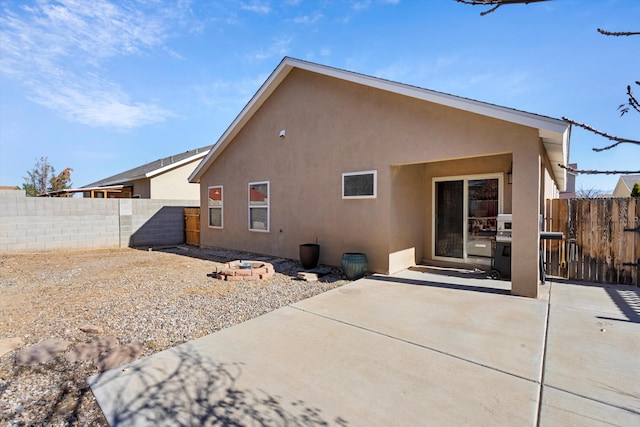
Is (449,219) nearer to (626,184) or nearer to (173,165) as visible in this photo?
(173,165)

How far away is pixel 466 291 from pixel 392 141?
143 inches

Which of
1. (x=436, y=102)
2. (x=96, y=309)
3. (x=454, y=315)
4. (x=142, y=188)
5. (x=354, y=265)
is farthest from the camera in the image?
(x=142, y=188)

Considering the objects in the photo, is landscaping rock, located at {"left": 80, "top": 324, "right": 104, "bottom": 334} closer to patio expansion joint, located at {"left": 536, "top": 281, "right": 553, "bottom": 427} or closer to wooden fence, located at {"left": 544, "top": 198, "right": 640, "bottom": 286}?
patio expansion joint, located at {"left": 536, "top": 281, "right": 553, "bottom": 427}

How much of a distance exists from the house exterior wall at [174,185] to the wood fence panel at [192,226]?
133 inches

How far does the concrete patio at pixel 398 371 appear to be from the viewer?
2.50m

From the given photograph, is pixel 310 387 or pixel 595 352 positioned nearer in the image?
pixel 310 387

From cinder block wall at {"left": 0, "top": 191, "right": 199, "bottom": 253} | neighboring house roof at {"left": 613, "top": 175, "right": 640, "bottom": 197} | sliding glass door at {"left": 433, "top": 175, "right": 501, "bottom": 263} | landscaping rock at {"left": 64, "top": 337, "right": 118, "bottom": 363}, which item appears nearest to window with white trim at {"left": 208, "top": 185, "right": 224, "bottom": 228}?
cinder block wall at {"left": 0, "top": 191, "right": 199, "bottom": 253}

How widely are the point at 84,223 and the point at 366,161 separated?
480 inches

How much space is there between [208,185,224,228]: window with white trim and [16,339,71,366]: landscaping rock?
872 cm

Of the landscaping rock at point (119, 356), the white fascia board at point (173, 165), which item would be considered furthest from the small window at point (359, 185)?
the white fascia board at point (173, 165)

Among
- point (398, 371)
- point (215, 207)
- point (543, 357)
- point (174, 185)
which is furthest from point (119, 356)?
point (174, 185)

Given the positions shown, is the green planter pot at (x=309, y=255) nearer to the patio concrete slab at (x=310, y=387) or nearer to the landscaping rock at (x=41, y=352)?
the patio concrete slab at (x=310, y=387)

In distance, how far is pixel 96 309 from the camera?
17.0 ft

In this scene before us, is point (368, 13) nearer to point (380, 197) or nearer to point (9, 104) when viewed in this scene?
point (380, 197)
